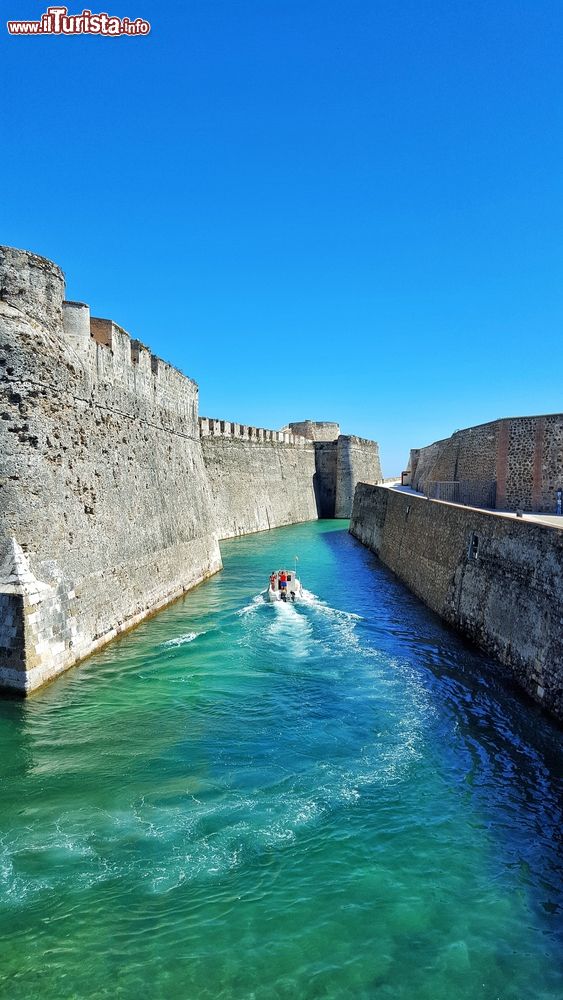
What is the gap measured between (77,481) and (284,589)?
7101mm

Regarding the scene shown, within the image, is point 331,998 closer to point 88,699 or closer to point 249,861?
point 249,861

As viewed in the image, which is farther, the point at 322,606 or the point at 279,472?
the point at 279,472

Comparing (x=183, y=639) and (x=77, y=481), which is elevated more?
(x=77, y=481)

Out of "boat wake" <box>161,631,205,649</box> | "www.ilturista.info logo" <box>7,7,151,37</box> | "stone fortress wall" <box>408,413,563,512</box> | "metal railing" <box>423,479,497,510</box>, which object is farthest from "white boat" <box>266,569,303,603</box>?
"www.ilturista.info logo" <box>7,7,151,37</box>

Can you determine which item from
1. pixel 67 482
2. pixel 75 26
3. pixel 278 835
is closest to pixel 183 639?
Result: pixel 67 482

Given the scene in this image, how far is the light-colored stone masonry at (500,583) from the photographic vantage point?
27.6 ft

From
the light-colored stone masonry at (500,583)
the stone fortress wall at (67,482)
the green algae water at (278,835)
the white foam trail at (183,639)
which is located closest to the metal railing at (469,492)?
the light-colored stone masonry at (500,583)

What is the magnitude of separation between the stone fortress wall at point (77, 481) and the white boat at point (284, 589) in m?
2.56

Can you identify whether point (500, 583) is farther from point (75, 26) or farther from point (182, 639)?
point (75, 26)

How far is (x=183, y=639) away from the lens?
38.7ft

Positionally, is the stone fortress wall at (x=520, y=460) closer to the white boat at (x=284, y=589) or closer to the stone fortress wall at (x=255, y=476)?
the white boat at (x=284, y=589)

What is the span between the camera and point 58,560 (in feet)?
31.1

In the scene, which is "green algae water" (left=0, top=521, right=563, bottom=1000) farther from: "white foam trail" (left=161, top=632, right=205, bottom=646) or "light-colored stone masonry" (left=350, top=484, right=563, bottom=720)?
"white foam trail" (left=161, top=632, right=205, bottom=646)

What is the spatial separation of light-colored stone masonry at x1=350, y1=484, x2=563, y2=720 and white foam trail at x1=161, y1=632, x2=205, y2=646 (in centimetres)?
565
